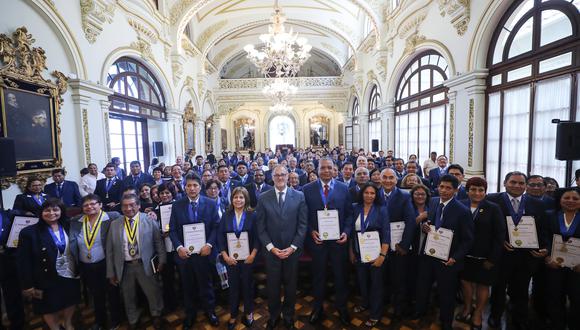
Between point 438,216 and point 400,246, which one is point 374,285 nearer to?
point 400,246

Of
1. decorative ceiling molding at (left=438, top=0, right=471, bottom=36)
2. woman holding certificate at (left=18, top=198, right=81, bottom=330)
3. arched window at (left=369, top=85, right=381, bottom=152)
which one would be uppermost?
decorative ceiling molding at (left=438, top=0, right=471, bottom=36)

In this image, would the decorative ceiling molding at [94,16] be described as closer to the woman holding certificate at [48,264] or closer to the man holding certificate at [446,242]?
the woman holding certificate at [48,264]

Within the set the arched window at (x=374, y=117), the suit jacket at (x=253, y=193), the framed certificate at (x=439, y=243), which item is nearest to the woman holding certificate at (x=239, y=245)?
the suit jacket at (x=253, y=193)

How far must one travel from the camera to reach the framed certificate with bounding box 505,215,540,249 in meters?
2.58

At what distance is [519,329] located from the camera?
2660 mm

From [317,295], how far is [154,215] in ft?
7.26

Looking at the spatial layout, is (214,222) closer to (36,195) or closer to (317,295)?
(317,295)

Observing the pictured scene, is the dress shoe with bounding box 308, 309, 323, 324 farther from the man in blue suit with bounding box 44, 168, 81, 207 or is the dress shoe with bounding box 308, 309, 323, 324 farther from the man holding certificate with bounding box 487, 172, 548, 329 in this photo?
the man in blue suit with bounding box 44, 168, 81, 207

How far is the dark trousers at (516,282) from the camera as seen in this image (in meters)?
2.69

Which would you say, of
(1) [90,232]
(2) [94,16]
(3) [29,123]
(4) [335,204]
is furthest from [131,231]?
(2) [94,16]

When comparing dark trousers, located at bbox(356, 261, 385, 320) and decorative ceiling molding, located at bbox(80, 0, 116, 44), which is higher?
decorative ceiling molding, located at bbox(80, 0, 116, 44)

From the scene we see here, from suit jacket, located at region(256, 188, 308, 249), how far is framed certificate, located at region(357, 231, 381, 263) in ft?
2.02

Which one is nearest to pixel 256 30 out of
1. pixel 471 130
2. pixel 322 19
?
pixel 322 19

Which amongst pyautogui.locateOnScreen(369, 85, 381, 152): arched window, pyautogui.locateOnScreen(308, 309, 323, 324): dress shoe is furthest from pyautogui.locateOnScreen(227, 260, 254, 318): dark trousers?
pyautogui.locateOnScreen(369, 85, 381, 152): arched window
